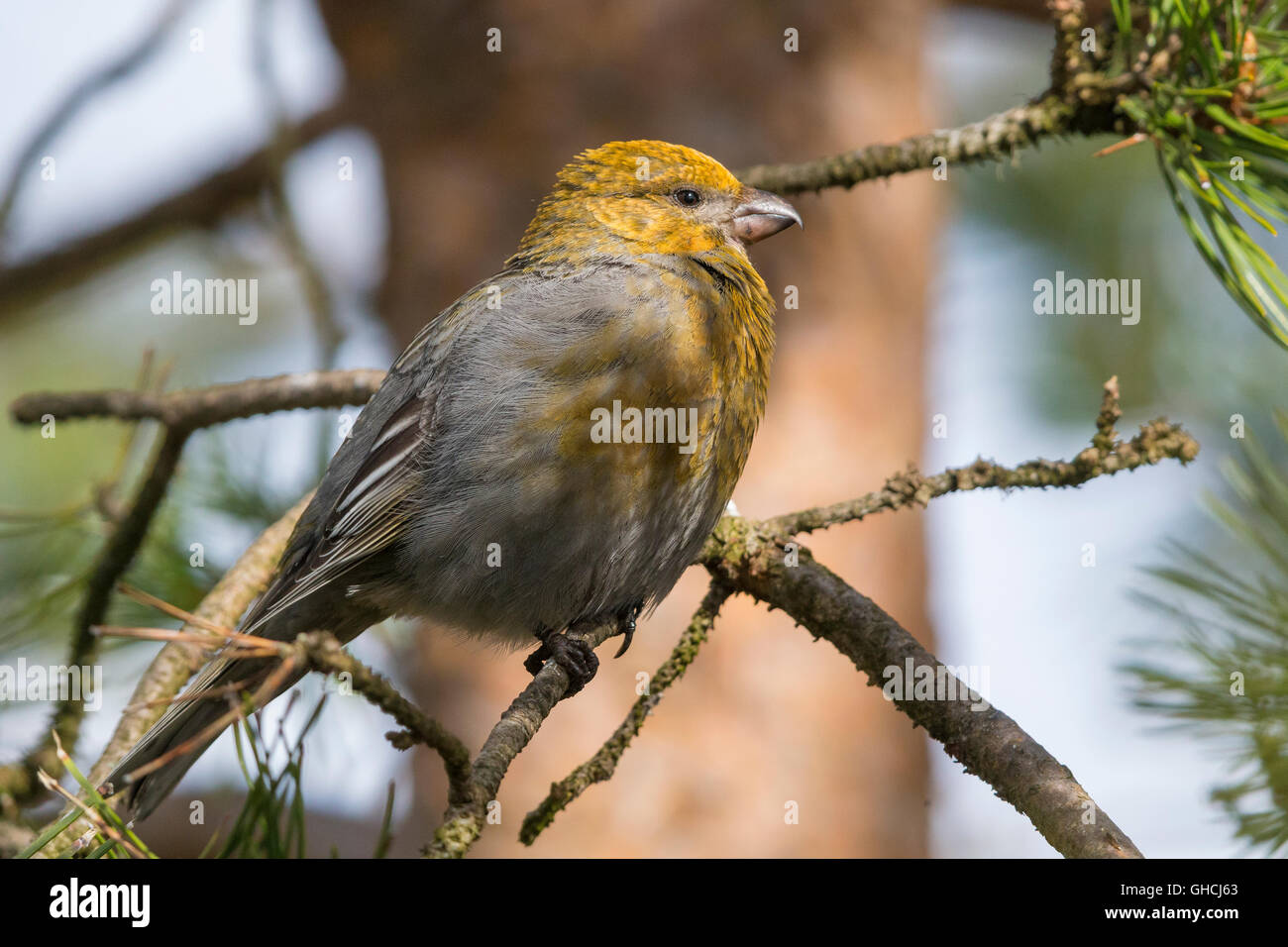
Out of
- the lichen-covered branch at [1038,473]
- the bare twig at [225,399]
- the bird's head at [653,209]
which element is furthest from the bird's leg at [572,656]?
the bird's head at [653,209]

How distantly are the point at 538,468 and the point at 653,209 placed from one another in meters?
1.16

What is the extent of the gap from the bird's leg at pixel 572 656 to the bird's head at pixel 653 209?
3.95 feet

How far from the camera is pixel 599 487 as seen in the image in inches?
115

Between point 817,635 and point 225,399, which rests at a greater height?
point 225,399

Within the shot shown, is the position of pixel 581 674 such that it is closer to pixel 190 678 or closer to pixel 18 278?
pixel 190 678

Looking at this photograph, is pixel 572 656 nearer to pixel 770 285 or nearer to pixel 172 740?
pixel 172 740

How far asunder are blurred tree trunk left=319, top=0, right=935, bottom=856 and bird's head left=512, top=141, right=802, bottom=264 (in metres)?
1.31

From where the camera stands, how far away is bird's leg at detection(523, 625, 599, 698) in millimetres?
2794

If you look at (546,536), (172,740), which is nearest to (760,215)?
(546,536)

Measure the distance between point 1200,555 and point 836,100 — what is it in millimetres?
2985

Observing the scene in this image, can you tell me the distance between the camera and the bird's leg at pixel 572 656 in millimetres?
2794

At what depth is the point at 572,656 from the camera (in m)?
2.93

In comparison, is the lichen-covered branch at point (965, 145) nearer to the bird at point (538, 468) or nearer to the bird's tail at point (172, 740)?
the bird at point (538, 468)
